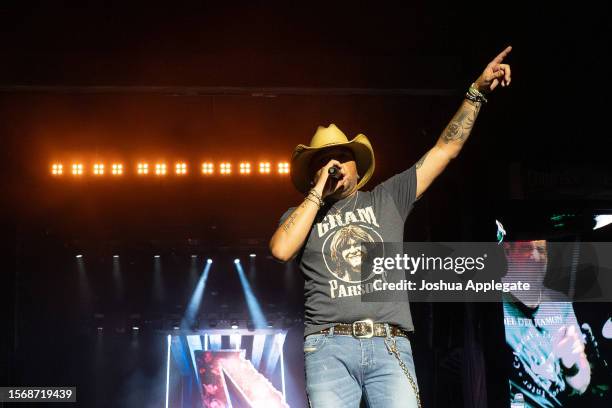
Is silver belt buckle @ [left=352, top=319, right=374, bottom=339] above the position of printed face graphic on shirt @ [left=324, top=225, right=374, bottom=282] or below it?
below

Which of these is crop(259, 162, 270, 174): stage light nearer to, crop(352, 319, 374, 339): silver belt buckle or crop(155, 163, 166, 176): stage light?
crop(155, 163, 166, 176): stage light

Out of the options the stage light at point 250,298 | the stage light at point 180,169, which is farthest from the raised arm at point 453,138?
the stage light at point 250,298

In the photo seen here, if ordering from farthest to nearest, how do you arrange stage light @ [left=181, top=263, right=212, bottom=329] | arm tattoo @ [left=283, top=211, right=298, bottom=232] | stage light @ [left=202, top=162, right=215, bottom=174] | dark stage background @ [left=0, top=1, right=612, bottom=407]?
stage light @ [left=181, top=263, right=212, bottom=329], stage light @ [left=202, top=162, right=215, bottom=174], dark stage background @ [left=0, top=1, right=612, bottom=407], arm tattoo @ [left=283, top=211, right=298, bottom=232]

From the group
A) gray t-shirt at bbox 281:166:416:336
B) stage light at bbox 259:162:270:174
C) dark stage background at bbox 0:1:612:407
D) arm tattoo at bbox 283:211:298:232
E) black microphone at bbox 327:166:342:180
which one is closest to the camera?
gray t-shirt at bbox 281:166:416:336

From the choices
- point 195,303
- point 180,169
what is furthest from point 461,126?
point 195,303

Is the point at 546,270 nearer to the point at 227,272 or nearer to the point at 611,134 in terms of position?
the point at 611,134

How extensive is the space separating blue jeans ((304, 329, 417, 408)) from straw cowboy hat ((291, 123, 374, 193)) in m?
0.81

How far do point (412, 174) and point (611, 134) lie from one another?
3933 mm

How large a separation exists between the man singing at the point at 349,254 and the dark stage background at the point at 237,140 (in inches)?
112

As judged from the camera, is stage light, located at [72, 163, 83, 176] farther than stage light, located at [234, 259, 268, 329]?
No

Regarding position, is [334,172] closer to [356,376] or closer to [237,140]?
[356,376]

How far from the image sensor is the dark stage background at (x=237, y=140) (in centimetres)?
581

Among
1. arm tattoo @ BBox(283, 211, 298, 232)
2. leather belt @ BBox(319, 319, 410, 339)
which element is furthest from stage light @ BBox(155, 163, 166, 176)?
leather belt @ BBox(319, 319, 410, 339)

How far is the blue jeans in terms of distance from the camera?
8.29 feet
